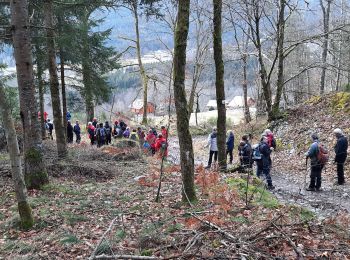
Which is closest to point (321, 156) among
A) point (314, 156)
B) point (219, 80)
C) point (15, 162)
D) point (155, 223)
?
point (314, 156)

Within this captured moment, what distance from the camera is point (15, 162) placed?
21.8 feet

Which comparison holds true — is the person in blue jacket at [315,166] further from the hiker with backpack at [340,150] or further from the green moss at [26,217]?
the green moss at [26,217]

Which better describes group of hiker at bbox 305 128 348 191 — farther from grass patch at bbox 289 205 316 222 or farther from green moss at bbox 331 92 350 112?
green moss at bbox 331 92 350 112

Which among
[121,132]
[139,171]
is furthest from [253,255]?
[121,132]

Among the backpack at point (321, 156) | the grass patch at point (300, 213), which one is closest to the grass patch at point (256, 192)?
the grass patch at point (300, 213)

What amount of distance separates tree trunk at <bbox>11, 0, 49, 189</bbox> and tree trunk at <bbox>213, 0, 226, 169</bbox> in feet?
18.8

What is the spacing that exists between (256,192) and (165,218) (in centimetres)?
361

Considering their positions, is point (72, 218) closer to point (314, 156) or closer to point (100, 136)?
point (314, 156)

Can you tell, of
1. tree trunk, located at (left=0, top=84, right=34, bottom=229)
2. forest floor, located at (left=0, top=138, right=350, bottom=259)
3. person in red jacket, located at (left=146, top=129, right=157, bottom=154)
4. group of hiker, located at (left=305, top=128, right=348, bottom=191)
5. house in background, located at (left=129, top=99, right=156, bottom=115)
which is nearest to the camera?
forest floor, located at (left=0, top=138, right=350, bottom=259)

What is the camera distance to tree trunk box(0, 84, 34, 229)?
6328 millimetres

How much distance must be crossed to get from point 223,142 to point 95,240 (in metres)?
7.30

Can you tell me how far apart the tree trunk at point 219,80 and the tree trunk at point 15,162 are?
7.17 metres

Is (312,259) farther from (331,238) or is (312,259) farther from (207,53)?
(207,53)

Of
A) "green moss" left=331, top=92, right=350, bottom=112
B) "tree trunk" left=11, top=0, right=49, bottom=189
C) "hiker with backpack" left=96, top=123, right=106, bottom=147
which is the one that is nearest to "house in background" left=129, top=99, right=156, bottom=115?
"hiker with backpack" left=96, top=123, right=106, bottom=147
